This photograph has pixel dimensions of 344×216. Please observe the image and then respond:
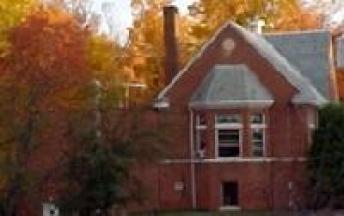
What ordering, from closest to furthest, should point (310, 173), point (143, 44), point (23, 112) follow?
point (23, 112), point (310, 173), point (143, 44)

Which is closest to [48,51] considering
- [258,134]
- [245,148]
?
[245,148]

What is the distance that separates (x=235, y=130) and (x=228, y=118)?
0.68m

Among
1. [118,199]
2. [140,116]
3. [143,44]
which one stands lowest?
[118,199]

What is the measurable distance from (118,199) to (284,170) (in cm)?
1320

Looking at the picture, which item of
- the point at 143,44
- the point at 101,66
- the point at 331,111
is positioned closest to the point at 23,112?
the point at 101,66

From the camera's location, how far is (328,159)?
54719 mm

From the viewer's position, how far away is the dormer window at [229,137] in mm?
55906

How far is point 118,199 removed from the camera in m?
44.8

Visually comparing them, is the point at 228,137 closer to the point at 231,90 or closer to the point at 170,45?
the point at 231,90

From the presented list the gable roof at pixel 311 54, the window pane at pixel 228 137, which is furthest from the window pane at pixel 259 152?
the gable roof at pixel 311 54

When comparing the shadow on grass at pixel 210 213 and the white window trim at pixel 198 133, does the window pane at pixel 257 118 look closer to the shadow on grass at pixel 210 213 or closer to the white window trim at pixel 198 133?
the white window trim at pixel 198 133

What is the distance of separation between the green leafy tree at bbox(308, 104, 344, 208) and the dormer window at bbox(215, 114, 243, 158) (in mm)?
3233

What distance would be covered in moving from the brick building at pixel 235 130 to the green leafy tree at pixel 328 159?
0.60m

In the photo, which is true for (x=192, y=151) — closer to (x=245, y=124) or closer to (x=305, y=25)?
(x=245, y=124)
